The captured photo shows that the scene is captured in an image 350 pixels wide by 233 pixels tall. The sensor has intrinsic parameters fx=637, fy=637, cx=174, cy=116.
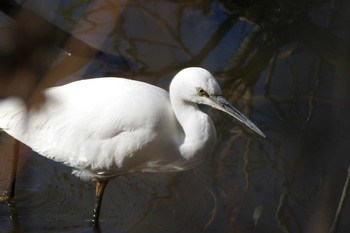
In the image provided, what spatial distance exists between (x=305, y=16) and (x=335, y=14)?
0.83ft

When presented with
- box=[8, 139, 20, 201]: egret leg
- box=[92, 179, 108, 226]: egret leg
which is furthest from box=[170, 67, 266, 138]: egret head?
box=[8, 139, 20, 201]: egret leg

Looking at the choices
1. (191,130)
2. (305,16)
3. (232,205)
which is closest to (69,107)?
(191,130)

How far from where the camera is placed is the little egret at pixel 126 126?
2709 mm

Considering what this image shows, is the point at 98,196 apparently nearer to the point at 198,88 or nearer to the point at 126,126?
the point at 126,126

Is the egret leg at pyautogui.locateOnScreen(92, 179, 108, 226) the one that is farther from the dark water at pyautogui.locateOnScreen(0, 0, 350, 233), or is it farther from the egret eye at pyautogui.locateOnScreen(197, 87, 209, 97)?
the egret eye at pyautogui.locateOnScreen(197, 87, 209, 97)

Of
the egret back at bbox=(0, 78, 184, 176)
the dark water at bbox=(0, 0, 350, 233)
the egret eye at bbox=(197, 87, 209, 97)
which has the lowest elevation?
the dark water at bbox=(0, 0, 350, 233)

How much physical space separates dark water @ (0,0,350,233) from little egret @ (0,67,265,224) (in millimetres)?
366

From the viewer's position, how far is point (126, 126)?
272 cm

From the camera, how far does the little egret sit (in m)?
2.71

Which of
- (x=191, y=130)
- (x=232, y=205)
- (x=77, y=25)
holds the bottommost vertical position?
(x=232, y=205)

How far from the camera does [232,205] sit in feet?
10.5

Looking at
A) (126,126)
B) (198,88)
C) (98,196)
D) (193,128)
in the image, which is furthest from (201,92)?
(98,196)

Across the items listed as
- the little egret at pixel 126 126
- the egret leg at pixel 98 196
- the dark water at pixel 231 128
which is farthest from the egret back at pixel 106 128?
the dark water at pixel 231 128

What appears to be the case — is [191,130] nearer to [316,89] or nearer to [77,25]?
[316,89]
